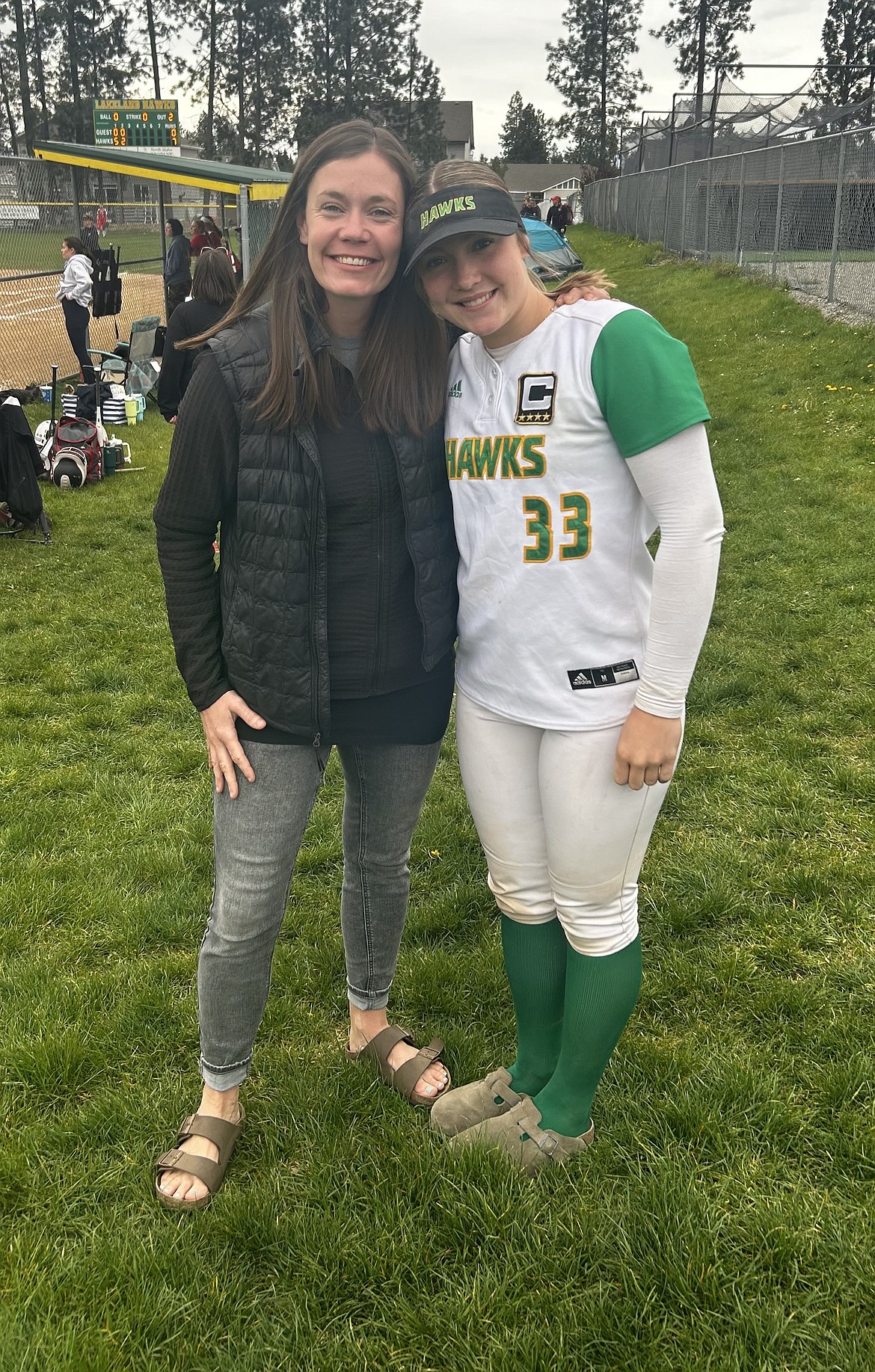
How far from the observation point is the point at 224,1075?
234 centimetres

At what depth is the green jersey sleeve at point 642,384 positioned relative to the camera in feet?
5.68

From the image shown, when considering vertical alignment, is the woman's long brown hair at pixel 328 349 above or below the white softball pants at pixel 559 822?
above

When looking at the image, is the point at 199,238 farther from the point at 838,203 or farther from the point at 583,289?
the point at 583,289

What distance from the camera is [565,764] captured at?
1.99 metres

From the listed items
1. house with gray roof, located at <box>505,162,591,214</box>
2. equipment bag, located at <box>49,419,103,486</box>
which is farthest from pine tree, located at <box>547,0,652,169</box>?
equipment bag, located at <box>49,419,103,486</box>

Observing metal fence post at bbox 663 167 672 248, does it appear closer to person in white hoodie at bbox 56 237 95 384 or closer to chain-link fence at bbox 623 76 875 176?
chain-link fence at bbox 623 76 875 176

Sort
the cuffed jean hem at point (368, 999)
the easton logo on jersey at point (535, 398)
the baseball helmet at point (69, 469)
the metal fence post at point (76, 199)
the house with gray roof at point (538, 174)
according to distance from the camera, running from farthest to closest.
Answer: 1. the house with gray roof at point (538, 174)
2. the metal fence post at point (76, 199)
3. the baseball helmet at point (69, 469)
4. the cuffed jean hem at point (368, 999)
5. the easton logo on jersey at point (535, 398)

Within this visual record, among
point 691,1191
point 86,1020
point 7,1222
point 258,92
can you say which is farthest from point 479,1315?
point 258,92

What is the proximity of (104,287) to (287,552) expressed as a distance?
14.0m

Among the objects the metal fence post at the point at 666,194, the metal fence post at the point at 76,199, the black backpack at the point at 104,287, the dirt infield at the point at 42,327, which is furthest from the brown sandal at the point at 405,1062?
the metal fence post at the point at 666,194

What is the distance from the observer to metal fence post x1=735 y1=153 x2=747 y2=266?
16.4 m

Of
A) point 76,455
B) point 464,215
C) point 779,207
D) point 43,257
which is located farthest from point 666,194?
point 464,215

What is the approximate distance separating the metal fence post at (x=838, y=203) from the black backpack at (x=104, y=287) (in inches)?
363

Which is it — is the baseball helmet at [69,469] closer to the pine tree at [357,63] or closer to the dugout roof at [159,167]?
the dugout roof at [159,167]
